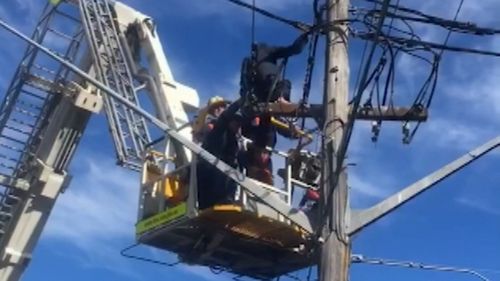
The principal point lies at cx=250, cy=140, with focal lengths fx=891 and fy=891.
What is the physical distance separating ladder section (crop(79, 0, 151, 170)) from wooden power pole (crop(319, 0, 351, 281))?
4.35 meters

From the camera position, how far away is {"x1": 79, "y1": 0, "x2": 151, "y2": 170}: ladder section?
13.2 meters

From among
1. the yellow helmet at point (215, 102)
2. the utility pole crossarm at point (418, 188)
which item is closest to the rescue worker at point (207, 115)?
the yellow helmet at point (215, 102)

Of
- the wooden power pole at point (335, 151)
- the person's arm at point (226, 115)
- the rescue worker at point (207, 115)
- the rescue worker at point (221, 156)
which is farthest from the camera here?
the rescue worker at point (207, 115)

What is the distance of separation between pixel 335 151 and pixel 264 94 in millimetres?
1491

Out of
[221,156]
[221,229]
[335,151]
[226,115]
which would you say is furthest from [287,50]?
[221,229]

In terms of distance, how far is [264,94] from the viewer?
10.1 metres

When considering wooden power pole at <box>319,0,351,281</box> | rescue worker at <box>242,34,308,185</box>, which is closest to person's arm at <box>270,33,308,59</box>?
rescue worker at <box>242,34,308,185</box>

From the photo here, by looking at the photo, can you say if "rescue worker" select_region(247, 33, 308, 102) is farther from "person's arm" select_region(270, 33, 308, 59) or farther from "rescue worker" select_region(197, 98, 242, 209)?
"rescue worker" select_region(197, 98, 242, 209)

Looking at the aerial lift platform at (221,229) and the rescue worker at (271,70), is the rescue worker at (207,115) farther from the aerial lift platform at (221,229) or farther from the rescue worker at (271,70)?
the rescue worker at (271,70)

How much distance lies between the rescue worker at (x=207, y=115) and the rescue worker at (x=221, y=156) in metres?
0.71

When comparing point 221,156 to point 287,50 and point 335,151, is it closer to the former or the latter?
point 287,50

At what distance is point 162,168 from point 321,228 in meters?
3.20

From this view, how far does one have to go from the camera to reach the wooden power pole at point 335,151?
857 cm

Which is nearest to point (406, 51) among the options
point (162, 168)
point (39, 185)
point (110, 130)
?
point (162, 168)
